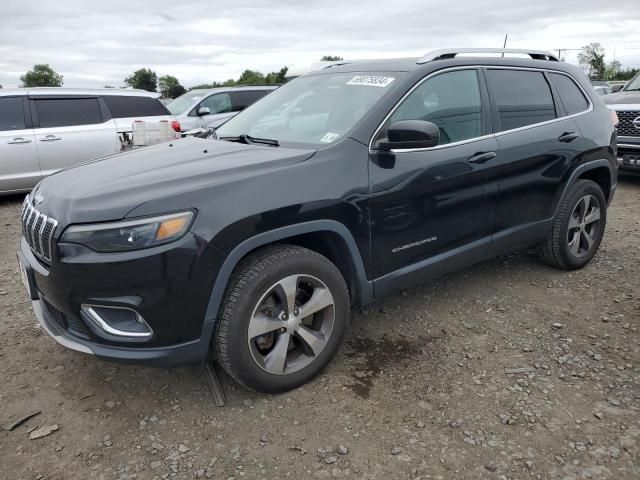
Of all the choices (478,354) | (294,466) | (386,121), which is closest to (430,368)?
(478,354)

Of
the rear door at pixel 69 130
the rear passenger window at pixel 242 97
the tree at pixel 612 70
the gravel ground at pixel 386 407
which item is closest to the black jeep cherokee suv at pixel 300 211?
the gravel ground at pixel 386 407

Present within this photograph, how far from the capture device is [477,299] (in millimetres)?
3857

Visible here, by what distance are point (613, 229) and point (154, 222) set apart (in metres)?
5.02

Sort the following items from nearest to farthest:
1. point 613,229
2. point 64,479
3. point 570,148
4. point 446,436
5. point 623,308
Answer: point 64,479
point 446,436
point 623,308
point 570,148
point 613,229

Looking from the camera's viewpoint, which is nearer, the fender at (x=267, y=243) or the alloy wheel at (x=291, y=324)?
the fender at (x=267, y=243)

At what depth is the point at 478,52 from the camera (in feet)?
11.7

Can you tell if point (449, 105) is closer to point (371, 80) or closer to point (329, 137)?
point (371, 80)

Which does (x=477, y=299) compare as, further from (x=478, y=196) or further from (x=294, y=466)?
(x=294, y=466)

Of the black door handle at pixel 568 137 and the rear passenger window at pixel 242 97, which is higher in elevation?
the rear passenger window at pixel 242 97

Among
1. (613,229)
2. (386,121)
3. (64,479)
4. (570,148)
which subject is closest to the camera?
(64,479)

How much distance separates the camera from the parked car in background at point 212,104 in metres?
10.6

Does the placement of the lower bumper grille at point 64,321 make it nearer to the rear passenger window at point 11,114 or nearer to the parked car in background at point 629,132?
the rear passenger window at point 11,114

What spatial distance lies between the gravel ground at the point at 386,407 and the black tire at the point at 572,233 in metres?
0.51

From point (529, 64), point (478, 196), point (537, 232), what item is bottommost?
point (537, 232)
